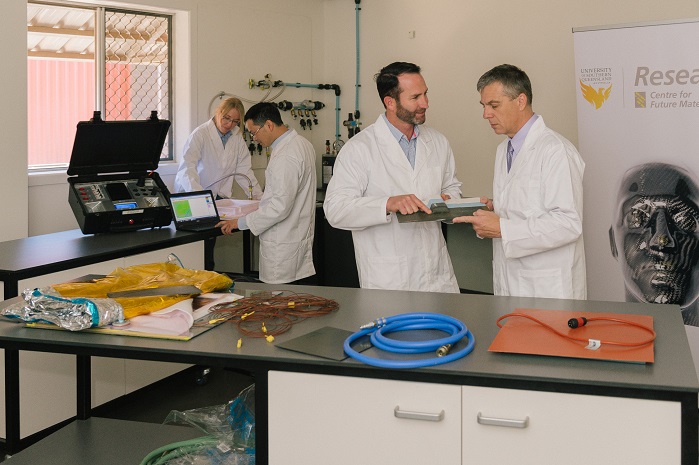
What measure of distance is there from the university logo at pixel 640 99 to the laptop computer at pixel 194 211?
2188mm

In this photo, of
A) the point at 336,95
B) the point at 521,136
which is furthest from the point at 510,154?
the point at 336,95

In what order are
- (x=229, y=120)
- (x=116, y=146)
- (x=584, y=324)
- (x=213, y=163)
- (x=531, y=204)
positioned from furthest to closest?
1. (x=213, y=163)
2. (x=229, y=120)
3. (x=116, y=146)
4. (x=531, y=204)
5. (x=584, y=324)

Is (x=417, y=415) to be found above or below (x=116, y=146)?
below

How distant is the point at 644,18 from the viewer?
16.6ft

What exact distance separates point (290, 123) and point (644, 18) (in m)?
2.87

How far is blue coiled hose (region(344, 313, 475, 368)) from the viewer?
6.07 feet

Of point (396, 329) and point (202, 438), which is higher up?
point (396, 329)

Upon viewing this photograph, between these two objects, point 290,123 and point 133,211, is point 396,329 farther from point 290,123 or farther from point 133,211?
point 290,123

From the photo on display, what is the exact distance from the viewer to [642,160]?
4.00m

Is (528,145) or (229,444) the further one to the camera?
(528,145)

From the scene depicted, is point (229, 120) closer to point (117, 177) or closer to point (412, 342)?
point (117, 177)

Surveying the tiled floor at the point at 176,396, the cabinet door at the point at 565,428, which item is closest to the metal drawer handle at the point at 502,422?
the cabinet door at the point at 565,428

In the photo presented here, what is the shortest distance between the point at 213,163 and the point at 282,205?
64.0 inches

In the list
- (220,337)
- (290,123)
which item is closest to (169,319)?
(220,337)
